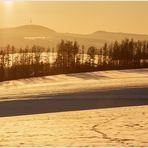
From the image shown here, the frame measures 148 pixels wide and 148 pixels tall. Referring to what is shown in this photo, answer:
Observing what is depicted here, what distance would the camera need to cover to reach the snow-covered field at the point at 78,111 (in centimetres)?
489

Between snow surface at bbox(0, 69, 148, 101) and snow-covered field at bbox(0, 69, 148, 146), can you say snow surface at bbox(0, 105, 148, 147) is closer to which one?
snow-covered field at bbox(0, 69, 148, 146)

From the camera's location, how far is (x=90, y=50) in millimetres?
9375

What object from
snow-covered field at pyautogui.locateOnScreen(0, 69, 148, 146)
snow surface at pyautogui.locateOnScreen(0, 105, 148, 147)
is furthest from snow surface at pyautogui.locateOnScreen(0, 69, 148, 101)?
snow surface at pyautogui.locateOnScreen(0, 105, 148, 147)

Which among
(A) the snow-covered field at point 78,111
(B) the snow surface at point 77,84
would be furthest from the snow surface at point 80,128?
(B) the snow surface at point 77,84

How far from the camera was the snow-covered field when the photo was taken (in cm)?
489

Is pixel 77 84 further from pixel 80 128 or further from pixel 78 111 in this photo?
pixel 80 128

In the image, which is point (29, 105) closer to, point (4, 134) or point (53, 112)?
point (53, 112)

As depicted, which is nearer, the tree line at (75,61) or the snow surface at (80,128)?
the snow surface at (80,128)

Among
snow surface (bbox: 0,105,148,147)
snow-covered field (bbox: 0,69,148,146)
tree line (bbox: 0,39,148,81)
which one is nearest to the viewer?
snow surface (bbox: 0,105,148,147)

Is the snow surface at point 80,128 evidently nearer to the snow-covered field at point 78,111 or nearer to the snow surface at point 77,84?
the snow-covered field at point 78,111

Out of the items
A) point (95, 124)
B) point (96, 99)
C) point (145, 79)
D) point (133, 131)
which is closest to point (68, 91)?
point (96, 99)

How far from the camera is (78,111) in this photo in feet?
24.5

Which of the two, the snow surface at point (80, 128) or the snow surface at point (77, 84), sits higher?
the snow surface at point (77, 84)

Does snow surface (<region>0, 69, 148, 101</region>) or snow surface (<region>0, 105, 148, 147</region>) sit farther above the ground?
snow surface (<region>0, 69, 148, 101</region>)
